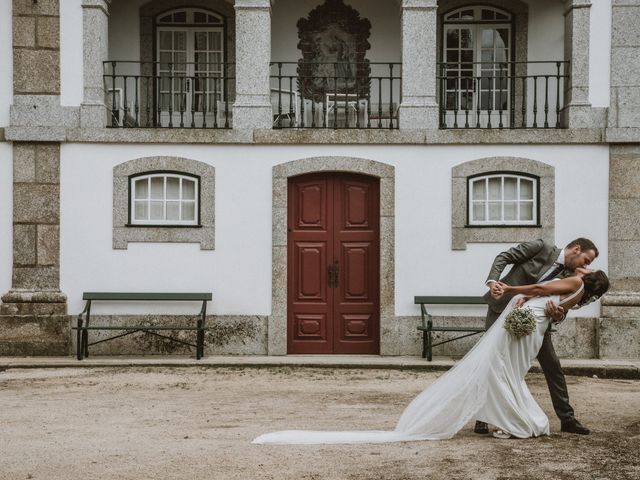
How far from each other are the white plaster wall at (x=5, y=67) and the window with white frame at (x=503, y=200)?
5868 mm

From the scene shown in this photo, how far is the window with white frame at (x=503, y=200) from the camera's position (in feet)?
40.5

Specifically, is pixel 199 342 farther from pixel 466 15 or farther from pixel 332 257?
pixel 466 15

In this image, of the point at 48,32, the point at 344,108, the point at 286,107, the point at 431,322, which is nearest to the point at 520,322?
the point at 431,322

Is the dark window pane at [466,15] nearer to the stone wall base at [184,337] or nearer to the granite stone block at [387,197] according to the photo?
the granite stone block at [387,197]

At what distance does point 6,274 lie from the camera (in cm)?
1224

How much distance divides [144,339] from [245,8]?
4367 millimetres

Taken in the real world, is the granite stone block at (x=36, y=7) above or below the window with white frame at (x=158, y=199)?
above

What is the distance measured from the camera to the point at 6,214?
40.2ft

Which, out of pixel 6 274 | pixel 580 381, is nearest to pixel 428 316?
pixel 580 381

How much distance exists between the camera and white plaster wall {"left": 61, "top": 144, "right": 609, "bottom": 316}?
12.3 metres

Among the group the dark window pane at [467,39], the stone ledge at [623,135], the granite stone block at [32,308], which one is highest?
the dark window pane at [467,39]

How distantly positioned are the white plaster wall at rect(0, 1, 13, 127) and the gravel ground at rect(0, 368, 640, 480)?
10.9 ft

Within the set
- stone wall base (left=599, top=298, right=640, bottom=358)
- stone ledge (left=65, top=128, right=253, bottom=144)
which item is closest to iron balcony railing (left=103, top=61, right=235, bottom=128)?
stone ledge (left=65, top=128, right=253, bottom=144)

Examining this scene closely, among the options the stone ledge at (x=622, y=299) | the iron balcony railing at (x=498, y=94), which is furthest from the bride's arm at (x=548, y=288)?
the iron balcony railing at (x=498, y=94)
